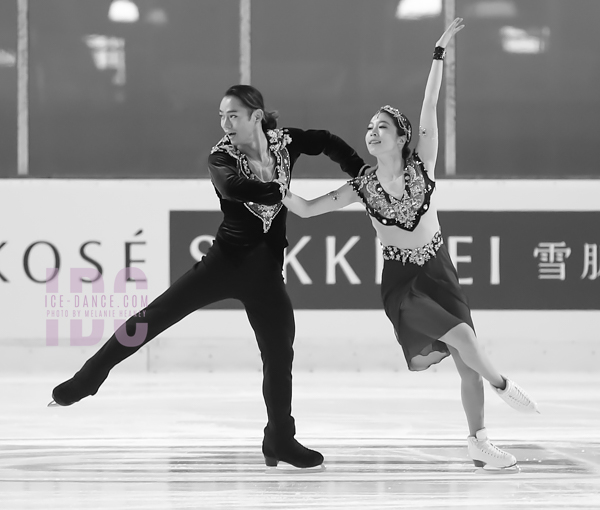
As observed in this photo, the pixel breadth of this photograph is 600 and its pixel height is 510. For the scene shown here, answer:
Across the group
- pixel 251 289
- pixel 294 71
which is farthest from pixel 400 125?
pixel 294 71

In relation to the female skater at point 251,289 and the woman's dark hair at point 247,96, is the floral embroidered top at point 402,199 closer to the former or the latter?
the female skater at point 251,289

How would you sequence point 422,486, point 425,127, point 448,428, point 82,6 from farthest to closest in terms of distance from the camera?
point 82,6 → point 448,428 → point 425,127 → point 422,486

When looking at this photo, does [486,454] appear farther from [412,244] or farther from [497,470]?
[412,244]

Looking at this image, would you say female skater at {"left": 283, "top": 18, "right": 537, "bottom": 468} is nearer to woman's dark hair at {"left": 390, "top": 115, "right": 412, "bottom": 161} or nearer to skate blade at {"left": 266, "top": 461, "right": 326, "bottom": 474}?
woman's dark hair at {"left": 390, "top": 115, "right": 412, "bottom": 161}

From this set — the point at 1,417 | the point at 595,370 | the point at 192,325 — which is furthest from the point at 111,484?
the point at 595,370

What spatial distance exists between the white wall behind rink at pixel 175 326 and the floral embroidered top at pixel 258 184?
2.16 m

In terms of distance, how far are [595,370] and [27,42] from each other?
388 cm

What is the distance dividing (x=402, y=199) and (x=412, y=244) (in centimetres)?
16

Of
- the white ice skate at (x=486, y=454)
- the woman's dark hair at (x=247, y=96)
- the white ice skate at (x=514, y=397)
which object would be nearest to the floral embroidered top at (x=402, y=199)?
the woman's dark hair at (x=247, y=96)

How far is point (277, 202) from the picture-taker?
2.70m

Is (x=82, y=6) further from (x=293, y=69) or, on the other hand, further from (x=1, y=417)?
(x=1, y=417)

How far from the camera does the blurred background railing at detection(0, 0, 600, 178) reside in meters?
5.44

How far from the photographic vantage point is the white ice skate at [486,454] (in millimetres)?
2855

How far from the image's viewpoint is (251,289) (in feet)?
9.39
